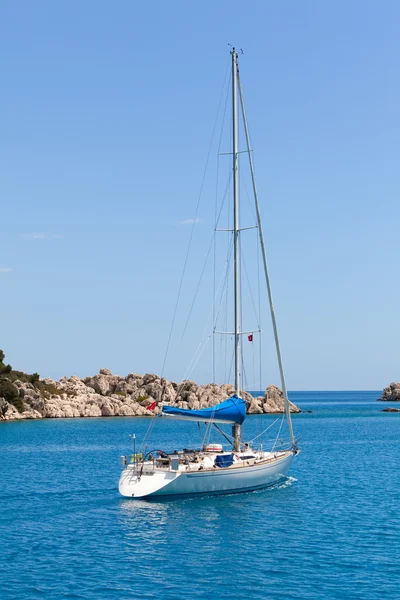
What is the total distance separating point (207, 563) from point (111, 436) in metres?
64.5

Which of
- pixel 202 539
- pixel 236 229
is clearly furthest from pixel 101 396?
pixel 202 539

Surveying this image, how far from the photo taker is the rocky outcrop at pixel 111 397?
401 ft

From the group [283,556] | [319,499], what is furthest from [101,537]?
[319,499]

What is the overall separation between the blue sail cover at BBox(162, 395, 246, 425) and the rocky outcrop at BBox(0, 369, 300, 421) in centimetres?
7943

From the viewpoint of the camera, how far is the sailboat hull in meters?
37.3

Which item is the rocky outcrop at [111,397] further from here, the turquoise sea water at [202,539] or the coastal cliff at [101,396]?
the turquoise sea water at [202,539]

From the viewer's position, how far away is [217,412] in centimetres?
4122

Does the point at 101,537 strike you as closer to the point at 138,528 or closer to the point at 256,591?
the point at 138,528

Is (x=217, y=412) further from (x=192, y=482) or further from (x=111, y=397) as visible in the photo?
(x=111, y=397)

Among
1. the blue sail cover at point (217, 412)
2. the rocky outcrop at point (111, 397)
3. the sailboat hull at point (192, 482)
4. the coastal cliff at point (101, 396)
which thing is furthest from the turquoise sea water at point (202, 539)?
the rocky outcrop at point (111, 397)

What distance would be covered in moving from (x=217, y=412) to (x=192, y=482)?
16.0ft

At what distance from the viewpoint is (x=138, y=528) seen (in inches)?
1264

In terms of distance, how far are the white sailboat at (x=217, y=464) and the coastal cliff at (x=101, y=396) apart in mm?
69696

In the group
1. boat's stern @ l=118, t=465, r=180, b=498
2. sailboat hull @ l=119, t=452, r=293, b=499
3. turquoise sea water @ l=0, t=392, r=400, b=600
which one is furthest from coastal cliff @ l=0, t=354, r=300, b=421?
boat's stern @ l=118, t=465, r=180, b=498
